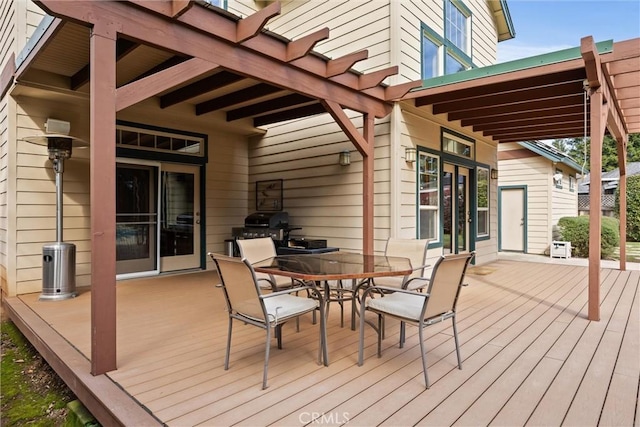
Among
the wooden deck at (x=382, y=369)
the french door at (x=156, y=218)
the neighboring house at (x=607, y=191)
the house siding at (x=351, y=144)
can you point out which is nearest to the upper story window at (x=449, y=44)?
the house siding at (x=351, y=144)

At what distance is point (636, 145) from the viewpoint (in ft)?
74.3

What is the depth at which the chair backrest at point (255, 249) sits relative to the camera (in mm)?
3684

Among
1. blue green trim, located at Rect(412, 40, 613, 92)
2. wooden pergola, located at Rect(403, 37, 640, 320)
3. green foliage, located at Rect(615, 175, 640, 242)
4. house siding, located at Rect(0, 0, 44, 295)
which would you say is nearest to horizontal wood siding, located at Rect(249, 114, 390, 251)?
blue green trim, located at Rect(412, 40, 613, 92)

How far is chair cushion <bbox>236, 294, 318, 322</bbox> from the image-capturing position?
2412mm

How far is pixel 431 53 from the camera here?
20.0ft

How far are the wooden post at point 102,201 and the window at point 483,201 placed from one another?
6802 mm

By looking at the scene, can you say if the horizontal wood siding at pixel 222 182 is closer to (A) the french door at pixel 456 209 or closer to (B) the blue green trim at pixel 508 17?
(A) the french door at pixel 456 209

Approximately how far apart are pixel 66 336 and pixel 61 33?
281 centimetres

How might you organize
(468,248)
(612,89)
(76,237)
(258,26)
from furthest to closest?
(468,248)
(76,237)
(612,89)
(258,26)

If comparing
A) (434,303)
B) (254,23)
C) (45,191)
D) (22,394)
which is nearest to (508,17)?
(254,23)

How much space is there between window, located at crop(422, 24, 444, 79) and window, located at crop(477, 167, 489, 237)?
92.9 inches

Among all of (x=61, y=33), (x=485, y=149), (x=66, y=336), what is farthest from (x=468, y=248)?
(x=61, y=33)

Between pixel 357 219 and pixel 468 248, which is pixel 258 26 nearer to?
pixel 357 219

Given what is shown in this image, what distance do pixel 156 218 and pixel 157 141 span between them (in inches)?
49.5
